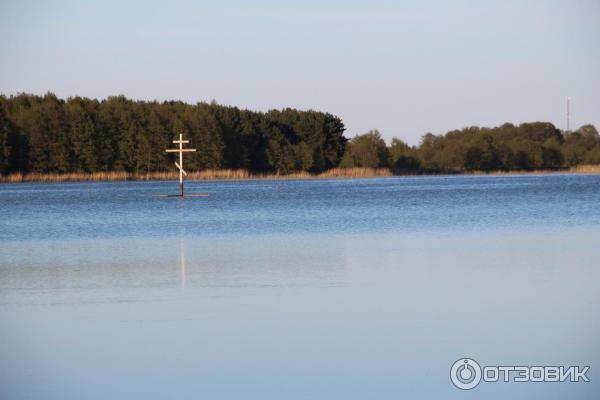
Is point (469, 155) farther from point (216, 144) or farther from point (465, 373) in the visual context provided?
point (465, 373)

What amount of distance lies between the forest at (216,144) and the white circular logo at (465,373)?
6485 cm

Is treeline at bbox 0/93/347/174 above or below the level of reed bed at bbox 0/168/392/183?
above

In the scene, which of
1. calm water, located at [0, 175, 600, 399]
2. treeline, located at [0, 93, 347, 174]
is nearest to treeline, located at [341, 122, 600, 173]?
treeline, located at [0, 93, 347, 174]

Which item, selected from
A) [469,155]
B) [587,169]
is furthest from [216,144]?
[587,169]

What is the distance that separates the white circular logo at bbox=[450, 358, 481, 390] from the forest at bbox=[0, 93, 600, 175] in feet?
213

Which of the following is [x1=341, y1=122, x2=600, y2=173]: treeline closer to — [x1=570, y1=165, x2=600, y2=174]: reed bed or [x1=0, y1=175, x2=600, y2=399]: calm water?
[x1=570, y1=165, x2=600, y2=174]: reed bed

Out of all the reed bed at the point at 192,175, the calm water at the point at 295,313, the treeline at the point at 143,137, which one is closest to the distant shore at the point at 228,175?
the reed bed at the point at 192,175

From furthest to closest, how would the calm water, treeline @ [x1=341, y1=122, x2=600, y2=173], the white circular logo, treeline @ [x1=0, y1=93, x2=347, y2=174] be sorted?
1. treeline @ [x1=341, y1=122, x2=600, y2=173]
2. treeline @ [x1=0, y1=93, x2=347, y2=174]
3. the calm water
4. the white circular logo

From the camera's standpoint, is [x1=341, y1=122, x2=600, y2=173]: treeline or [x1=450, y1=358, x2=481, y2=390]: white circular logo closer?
[x1=450, y1=358, x2=481, y2=390]: white circular logo

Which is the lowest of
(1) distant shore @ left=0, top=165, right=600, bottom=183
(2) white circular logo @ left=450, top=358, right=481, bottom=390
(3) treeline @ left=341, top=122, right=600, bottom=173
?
(2) white circular logo @ left=450, top=358, right=481, bottom=390

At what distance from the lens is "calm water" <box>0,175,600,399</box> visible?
9023mm

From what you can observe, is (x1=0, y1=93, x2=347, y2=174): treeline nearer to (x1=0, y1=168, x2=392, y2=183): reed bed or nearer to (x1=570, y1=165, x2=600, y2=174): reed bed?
(x1=0, y1=168, x2=392, y2=183): reed bed

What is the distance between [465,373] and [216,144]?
7559cm

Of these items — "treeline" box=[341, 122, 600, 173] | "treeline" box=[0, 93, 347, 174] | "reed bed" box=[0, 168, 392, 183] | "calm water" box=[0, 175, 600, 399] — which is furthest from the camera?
"treeline" box=[341, 122, 600, 173]
